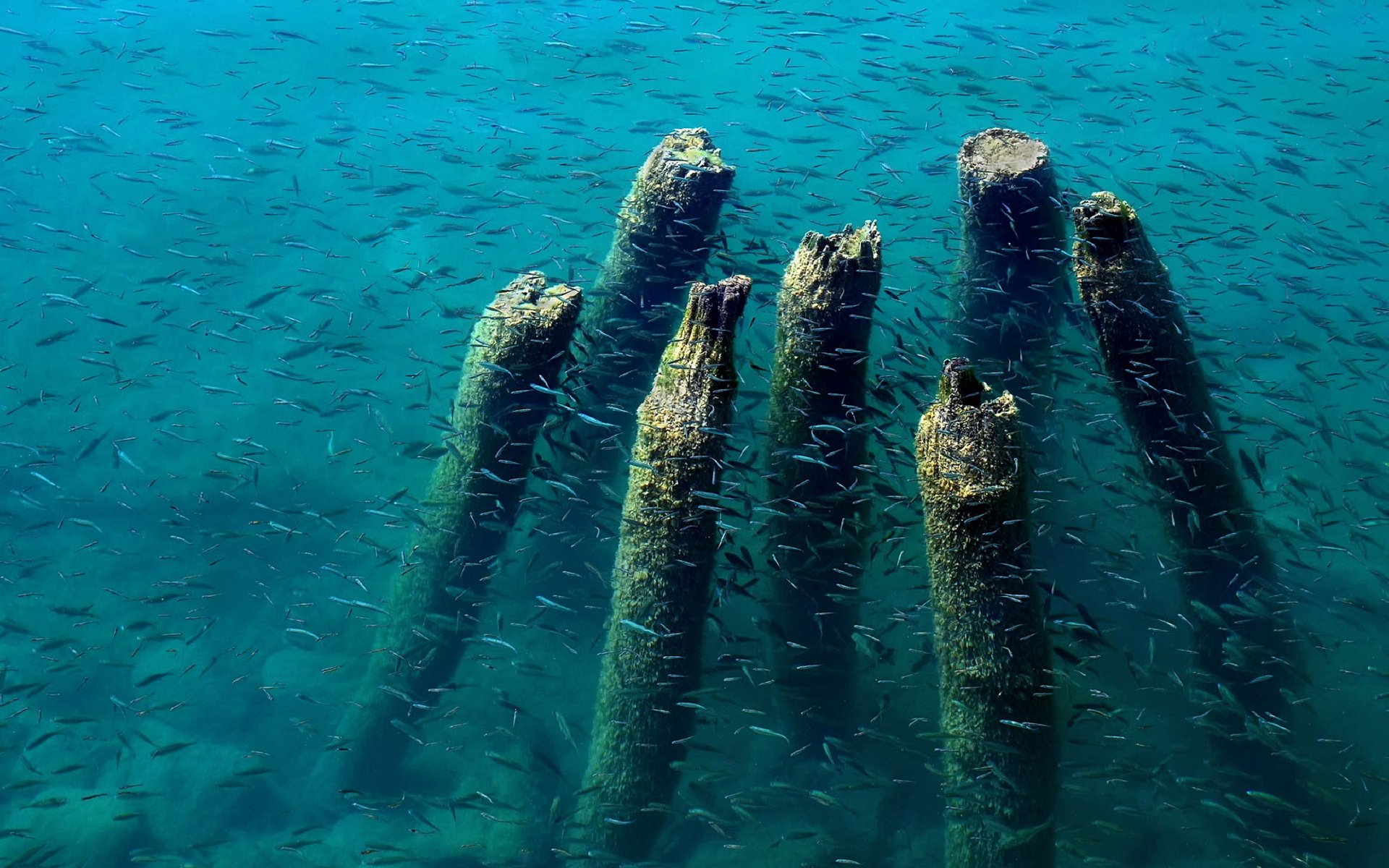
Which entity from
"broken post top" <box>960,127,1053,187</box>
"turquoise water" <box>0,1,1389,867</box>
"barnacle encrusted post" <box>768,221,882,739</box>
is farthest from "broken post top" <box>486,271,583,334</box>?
"broken post top" <box>960,127,1053,187</box>

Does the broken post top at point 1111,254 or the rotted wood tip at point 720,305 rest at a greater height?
the broken post top at point 1111,254

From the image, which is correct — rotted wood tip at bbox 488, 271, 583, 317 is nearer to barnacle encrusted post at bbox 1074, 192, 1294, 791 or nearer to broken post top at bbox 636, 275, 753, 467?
broken post top at bbox 636, 275, 753, 467

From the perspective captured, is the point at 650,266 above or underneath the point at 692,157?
underneath

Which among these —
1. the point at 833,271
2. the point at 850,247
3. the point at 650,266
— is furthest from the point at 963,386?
the point at 650,266

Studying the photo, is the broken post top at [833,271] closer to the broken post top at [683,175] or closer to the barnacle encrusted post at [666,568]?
the barnacle encrusted post at [666,568]

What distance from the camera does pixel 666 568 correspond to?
5.45 meters

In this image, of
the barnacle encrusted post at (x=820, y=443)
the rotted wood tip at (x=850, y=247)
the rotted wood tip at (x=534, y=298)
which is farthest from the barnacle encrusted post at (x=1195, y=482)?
the rotted wood tip at (x=534, y=298)

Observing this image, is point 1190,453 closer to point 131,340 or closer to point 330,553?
point 330,553

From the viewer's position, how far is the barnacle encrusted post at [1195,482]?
6.07 m

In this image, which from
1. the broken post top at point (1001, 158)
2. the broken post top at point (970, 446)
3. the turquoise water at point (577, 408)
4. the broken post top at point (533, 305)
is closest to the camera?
the broken post top at point (970, 446)

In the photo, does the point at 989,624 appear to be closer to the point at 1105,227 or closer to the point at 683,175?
the point at 1105,227

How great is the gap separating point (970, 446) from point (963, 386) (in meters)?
0.35

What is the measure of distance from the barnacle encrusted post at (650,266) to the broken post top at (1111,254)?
2.95 m

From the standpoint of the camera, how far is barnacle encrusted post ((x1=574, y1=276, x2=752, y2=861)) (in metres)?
5.44
